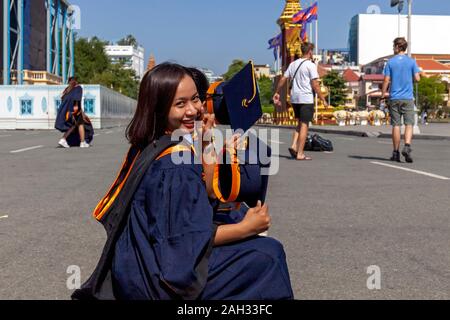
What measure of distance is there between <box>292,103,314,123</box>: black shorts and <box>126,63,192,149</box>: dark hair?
838 cm

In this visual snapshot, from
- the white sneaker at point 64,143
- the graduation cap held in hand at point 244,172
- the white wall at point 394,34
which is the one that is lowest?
the white sneaker at point 64,143

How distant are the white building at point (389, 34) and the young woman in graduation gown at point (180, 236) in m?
158

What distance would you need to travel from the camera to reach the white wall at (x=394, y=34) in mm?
160875

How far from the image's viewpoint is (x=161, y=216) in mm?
2045

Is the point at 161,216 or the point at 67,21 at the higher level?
the point at 67,21

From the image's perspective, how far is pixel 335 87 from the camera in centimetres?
10969

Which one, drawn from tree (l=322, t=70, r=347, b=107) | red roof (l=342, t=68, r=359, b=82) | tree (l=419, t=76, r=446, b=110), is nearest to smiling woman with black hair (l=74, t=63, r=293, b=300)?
tree (l=419, t=76, r=446, b=110)

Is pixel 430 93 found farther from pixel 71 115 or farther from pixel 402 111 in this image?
→ pixel 402 111

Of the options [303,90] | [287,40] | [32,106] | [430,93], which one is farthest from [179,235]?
[430,93]

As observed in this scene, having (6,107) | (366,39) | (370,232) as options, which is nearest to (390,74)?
(370,232)

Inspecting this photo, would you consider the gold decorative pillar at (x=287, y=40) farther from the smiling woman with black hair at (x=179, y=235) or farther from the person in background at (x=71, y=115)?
the smiling woman with black hair at (x=179, y=235)

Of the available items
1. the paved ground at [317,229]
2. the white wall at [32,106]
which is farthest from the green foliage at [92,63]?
the paved ground at [317,229]

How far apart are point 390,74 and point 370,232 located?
245 inches
